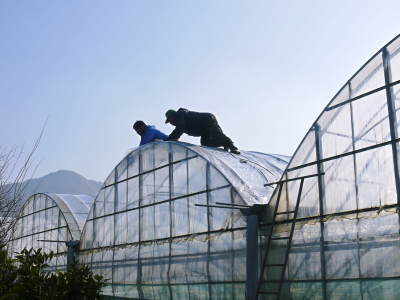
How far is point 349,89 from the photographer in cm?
1155

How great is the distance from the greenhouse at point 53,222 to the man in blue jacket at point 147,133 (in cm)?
668

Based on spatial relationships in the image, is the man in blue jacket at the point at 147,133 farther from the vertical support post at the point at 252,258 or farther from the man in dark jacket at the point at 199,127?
the vertical support post at the point at 252,258

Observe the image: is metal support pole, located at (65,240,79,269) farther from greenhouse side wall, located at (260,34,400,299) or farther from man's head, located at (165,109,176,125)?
greenhouse side wall, located at (260,34,400,299)

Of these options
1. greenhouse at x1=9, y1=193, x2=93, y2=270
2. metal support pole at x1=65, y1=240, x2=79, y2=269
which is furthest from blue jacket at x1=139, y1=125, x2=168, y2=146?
greenhouse at x1=9, y1=193, x2=93, y2=270

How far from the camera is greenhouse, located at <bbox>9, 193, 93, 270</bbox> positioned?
22875 millimetres

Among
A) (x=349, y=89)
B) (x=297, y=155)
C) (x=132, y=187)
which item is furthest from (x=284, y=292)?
(x=132, y=187)

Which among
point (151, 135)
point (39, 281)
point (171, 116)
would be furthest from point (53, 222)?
point (39, 281)

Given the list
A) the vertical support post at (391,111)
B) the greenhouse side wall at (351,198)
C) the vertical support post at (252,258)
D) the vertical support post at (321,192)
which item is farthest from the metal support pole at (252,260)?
the vertical support post at (391,111)

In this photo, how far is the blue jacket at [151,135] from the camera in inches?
682

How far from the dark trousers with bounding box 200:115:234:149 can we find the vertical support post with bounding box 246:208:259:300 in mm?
4100

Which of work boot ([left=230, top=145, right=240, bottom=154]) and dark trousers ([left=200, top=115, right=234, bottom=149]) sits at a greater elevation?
dark trousers ([left=200, top=115, right=234, bottom=149])

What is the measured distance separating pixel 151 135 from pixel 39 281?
6049mm

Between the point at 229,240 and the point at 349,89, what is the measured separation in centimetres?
466

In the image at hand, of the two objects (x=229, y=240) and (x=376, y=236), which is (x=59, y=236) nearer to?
(x=229, y=240)
